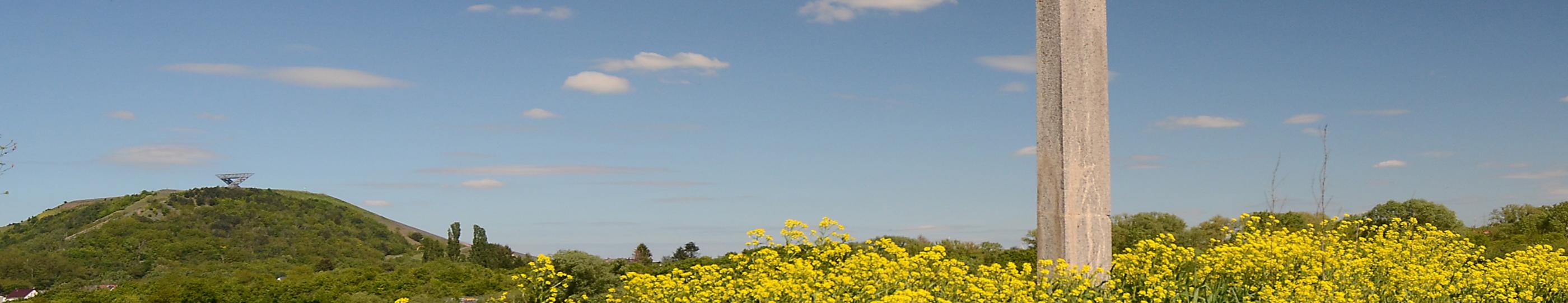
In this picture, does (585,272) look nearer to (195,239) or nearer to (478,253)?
(478,253)

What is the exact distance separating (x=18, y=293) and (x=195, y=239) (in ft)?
51.5

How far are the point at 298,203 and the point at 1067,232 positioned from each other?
223 feet

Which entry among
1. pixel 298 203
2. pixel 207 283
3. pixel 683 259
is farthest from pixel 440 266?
pixel 298 203

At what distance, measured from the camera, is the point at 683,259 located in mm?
13805

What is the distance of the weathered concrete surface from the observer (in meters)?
5.85

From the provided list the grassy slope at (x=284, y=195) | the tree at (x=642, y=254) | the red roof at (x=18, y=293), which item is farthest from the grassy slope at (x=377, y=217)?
the tree at (x=642, y=254)

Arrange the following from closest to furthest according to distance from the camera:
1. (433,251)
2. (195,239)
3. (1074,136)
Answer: (1074,136) → (433,251) → (195,239)

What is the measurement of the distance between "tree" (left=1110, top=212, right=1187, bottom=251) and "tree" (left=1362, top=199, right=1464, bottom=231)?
313 cm

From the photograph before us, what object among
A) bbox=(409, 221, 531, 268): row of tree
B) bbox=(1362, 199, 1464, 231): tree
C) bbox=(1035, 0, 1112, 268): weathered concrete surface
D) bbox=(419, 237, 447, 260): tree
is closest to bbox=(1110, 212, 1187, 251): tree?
bbox=(1362, 199, 1464, 231): tree

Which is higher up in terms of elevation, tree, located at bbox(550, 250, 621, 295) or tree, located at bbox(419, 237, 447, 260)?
tree, located at bbox(419, 237, 447, 260)

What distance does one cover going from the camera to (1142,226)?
38.8ft

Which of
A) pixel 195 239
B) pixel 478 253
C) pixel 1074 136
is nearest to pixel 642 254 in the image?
pixel 1074 136

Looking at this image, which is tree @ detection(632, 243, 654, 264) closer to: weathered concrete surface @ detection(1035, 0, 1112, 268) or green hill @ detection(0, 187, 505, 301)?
weathered concrete surface @ detection(1035, 0, 1112, 268)

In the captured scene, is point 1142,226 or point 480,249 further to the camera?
point 480,249
